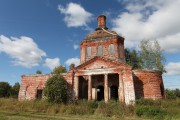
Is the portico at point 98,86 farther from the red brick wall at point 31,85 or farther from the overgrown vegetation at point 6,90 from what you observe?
the overgrown vegetation at point 6,90

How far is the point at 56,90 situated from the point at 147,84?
1278 cm

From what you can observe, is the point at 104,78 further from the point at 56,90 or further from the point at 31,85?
the point at 31,85

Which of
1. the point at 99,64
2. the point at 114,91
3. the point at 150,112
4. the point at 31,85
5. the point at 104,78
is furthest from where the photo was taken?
the point at 31,85

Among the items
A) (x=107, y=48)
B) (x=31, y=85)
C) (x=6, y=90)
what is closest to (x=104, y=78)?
(x=107, y=48)

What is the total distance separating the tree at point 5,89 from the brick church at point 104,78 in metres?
33.1

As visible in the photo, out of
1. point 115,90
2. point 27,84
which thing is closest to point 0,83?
point 27,84

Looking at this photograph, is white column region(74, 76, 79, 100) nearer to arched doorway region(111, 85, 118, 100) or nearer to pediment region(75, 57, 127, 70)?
pediment region(75, 57, 127, 70)

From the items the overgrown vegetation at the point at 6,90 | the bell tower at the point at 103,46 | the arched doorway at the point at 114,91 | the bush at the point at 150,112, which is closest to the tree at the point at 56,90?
the arched doorway at the point at 114,91

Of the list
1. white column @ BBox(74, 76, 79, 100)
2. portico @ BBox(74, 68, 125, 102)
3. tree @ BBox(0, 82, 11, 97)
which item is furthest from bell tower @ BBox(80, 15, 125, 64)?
tree @ BBox(0, 82, 11, 97)

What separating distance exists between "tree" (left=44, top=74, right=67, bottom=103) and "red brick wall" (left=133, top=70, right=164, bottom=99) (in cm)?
1035

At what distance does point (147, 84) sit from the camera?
2402 centimetres

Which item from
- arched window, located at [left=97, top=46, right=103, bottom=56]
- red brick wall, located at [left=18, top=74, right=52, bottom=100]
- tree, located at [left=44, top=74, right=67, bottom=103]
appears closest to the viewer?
tree, located at [left=44, top=74, right=67, bottom=103]

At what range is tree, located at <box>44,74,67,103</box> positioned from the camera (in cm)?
2320

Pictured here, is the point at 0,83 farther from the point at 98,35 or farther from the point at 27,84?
the point at 98,35
